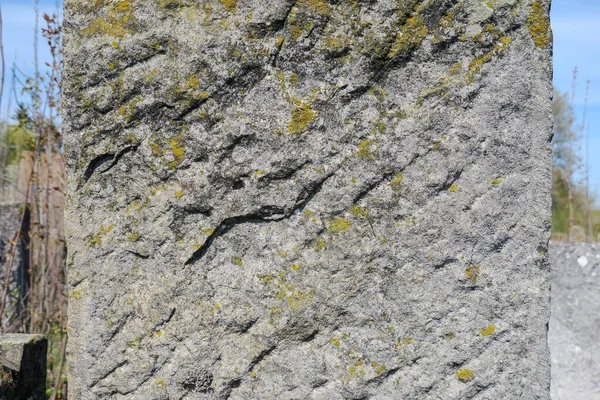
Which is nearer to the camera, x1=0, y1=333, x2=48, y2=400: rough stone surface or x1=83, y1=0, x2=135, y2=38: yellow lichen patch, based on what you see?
x1=83, y1=0, x2=135, y2=38: yellow lichen patch

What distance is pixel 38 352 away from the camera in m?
2.74

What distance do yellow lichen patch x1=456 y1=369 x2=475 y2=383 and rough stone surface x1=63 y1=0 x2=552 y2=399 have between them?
0.07 ft

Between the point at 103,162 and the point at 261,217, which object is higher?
the point at 103,162

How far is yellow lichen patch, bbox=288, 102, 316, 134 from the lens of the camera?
84.8 inches

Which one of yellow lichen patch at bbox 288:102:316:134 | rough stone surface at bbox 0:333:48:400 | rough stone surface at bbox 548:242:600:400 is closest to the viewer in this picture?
yellow lichen patch at bbox 288:102:316:134

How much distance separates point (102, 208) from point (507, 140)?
1334mm

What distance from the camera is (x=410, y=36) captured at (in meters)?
2.17

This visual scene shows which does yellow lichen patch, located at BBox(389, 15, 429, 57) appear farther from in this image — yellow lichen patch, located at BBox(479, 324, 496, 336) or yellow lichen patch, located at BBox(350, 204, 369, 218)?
yellow lichen patch, located at BBox(479, 324, 496, 336)

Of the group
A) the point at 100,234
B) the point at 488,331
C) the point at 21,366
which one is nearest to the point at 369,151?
the point at 488,331

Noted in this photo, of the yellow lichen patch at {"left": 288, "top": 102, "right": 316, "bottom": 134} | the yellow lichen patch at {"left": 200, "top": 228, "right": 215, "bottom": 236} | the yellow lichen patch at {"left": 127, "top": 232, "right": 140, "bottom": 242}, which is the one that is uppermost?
the yellow lichen patch at {"left": 288, "top": 102, "right": 316, "bottom": 134}

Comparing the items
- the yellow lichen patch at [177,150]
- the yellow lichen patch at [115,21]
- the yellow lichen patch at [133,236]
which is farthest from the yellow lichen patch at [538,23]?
the yellow lichen patch at [133,236]

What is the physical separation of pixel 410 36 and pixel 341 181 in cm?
51

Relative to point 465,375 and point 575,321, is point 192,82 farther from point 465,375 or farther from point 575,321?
point 575,321

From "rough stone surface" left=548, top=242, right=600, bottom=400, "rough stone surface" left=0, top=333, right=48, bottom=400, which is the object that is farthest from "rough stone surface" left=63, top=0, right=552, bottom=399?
"rough stone surface" left=548, top=242, right=600, bottom=400
